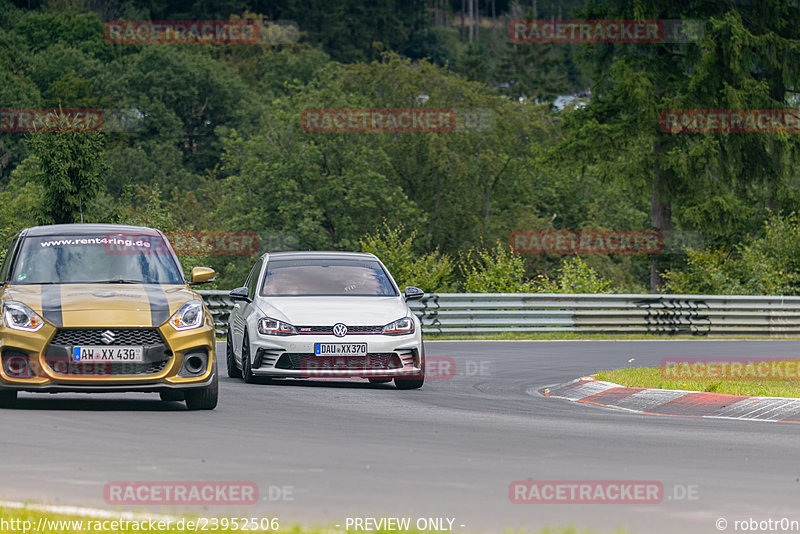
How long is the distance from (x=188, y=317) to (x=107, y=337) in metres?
0.84

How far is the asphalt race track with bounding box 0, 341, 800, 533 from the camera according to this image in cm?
767

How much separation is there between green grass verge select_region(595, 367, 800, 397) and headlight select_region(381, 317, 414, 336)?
2.56 meters

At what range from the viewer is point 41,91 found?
92.8 meters

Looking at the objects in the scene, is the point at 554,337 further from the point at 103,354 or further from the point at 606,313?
the point at 103,354

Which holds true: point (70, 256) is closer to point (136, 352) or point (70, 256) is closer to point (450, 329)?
point (136, 352)

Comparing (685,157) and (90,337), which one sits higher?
(90,337)

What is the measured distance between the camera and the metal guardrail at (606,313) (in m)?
28.1

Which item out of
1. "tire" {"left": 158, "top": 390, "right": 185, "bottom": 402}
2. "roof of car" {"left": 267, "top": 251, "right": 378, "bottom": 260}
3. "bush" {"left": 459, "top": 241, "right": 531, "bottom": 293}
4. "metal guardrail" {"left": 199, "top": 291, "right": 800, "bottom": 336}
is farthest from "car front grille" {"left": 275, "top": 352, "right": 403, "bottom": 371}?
"bush" {"left": 459, "top": 241, "right": 531, "bottom": 293}

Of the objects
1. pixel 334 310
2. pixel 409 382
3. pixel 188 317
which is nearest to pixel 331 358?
pixel 334 310

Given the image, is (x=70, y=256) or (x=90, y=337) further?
(x=70, y=256)

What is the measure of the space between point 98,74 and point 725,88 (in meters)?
58.8

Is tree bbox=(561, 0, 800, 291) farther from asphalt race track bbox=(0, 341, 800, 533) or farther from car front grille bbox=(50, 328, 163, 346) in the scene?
car front grille bbox=(50, 328, 163, 346)

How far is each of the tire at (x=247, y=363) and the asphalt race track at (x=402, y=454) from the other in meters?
0.46

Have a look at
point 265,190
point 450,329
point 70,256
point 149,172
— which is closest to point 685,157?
point 450,329
